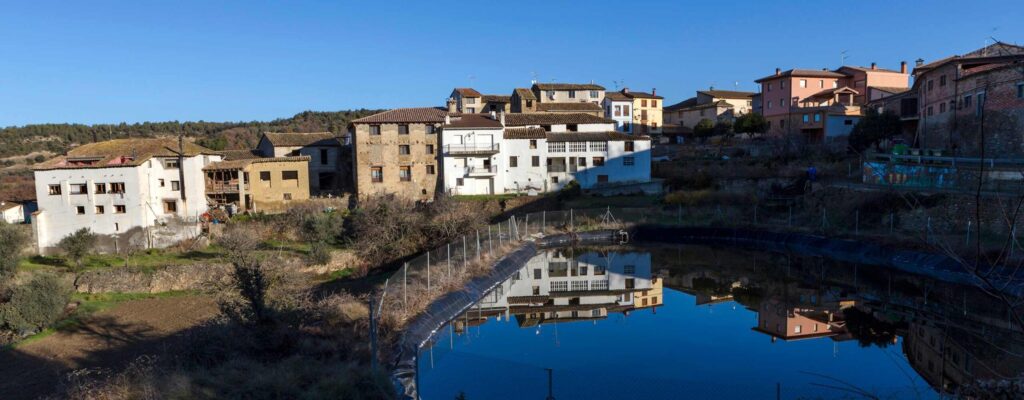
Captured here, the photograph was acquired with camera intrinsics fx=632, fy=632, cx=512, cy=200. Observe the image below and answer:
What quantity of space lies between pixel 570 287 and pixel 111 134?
71.9 metres

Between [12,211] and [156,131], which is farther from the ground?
[156,131]

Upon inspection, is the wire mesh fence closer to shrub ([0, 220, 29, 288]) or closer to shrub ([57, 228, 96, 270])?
shrub ([57, 228, 96, 270])

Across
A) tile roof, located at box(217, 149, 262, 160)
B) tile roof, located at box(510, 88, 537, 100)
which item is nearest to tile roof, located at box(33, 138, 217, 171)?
tile roof, located at box(217, 149, 262, 160)

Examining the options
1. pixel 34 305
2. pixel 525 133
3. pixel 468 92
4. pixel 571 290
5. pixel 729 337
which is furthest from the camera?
pixel 468 92

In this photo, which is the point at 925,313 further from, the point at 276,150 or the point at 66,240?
the point at 276,150

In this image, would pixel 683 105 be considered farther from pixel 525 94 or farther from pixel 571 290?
pixel 571 290

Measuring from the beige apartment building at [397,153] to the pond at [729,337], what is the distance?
15.5m

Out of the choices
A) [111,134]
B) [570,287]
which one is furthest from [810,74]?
[111,134]

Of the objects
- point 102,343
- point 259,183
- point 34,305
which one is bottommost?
point 102,343

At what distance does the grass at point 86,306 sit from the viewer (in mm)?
20219

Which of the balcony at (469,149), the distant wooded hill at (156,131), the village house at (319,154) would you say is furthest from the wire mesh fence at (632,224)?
the distant wooded hill at (156,131)

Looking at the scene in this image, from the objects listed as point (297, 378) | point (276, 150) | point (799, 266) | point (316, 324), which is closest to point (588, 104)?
point (276, 150)

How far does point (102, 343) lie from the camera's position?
19.2 metres

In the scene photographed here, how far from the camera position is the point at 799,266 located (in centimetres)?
2645
